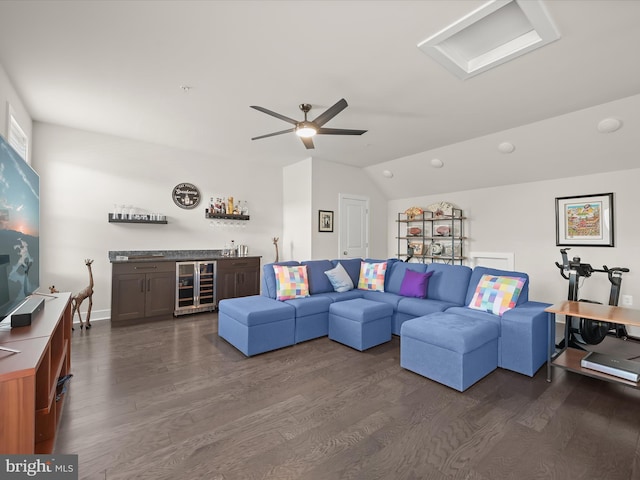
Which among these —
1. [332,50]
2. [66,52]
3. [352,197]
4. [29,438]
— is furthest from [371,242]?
[29,438]

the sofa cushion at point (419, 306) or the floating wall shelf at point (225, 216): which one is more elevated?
the floating wall shelf at point (225, 216)

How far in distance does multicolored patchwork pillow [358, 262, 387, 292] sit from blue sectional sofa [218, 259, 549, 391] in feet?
0.33

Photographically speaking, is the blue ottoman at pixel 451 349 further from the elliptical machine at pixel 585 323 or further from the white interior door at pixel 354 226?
the white interior door at pixel 354 226

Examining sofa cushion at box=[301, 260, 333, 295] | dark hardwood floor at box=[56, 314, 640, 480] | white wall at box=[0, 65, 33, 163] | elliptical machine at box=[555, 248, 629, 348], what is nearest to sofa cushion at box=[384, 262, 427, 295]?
sofa cushion at box=[301, 260, 333, 295]

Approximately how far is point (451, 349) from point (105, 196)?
199 inches

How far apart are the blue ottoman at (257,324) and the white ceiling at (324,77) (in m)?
Result: 2.27

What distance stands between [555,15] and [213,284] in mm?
5040

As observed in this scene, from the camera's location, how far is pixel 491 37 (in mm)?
2445

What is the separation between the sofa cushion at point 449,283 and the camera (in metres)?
3.72

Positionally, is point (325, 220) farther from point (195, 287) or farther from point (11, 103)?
point (11, 103)

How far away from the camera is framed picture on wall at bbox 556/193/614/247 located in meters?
4.29

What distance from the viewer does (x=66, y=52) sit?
2561 mm

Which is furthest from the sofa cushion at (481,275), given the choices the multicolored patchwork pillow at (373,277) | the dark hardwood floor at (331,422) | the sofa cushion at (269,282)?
the sofa cushion at (269,282)

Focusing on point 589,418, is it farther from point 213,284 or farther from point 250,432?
point 213,284
